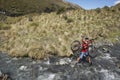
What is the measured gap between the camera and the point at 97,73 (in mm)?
18016

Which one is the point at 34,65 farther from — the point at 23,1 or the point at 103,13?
the point at 23,1

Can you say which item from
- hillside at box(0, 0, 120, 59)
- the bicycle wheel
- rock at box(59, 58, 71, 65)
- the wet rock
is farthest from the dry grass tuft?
the wet rock

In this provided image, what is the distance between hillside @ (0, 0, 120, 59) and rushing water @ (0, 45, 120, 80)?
52.5 inches

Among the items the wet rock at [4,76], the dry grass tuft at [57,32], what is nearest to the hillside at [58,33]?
the dry grass tuft at [57,32]

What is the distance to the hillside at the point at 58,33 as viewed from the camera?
22.5 m

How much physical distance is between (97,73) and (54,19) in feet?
65.6

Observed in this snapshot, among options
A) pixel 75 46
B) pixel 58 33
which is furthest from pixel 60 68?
pixel 58 33

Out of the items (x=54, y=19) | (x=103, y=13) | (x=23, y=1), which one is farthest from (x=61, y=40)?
(x=23, y=1)

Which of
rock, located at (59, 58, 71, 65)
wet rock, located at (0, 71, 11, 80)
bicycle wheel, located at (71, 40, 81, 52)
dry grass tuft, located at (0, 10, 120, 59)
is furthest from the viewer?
bicycle wheel, located at (71, 40, 81, 52)

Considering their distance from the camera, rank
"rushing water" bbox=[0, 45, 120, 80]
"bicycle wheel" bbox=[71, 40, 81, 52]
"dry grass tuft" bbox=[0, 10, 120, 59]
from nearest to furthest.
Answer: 1. "rushing water" bbox=[0, 45, 120, 80]
2. "dry grass tuft" bbox=[0, 10, 120, 59]
3. "bicycle wheel" bbox=[71, 40, 81, 52]

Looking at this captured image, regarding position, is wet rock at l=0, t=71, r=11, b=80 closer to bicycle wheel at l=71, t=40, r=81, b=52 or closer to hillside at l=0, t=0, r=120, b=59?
hillside at l=0, t=0, r=120, b=59

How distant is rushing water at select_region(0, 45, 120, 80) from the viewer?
17.2 metres

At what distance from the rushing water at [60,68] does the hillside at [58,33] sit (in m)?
1.33

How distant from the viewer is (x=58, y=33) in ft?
96.2
